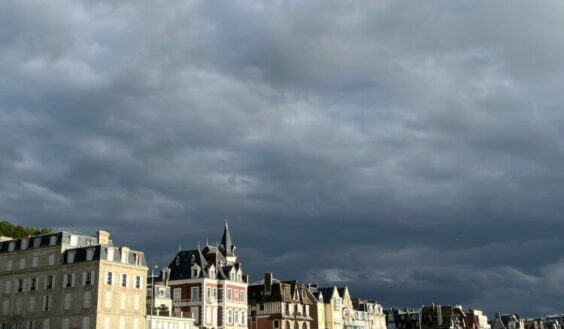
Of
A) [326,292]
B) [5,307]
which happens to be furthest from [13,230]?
[326,292]

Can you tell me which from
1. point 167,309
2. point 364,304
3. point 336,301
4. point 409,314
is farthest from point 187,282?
point 409,314

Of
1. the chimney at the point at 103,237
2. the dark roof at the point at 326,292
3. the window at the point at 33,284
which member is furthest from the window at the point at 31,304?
the dark roof at the point at 326,292

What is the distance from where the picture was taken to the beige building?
9125 centimetres

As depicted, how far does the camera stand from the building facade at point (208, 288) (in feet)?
364

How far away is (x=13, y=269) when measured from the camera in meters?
100

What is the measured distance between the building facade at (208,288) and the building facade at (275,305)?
34.0 ft

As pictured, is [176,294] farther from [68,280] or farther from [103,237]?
[68,280]

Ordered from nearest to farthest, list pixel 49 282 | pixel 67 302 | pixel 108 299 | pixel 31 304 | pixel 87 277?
1. pixel 108 299
2. pixel 87 277
3. pixel 67 302
4. pixel 49 282
5. pixel 31 304

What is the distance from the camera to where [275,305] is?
12875cm

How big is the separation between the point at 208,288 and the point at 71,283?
25680 millimetres

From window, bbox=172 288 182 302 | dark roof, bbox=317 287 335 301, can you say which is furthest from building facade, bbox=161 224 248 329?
dark roof, bbox=317 287 335 301

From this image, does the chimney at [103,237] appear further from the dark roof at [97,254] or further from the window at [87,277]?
the window at [87,277]

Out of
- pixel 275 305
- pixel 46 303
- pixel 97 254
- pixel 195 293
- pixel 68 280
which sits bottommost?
pixel 46 303

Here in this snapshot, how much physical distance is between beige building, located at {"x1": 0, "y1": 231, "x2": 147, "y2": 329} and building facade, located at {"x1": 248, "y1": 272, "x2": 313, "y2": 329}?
37.3 metres
